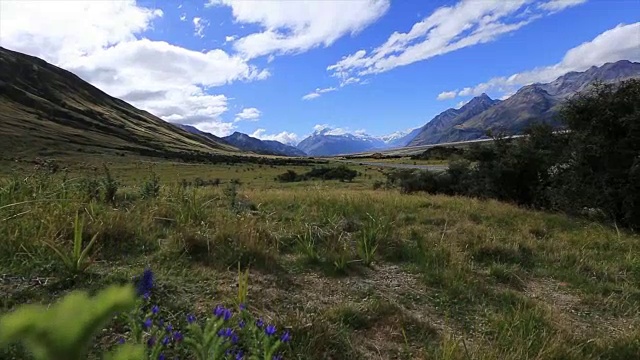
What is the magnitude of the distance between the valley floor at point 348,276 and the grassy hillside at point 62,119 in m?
91.5

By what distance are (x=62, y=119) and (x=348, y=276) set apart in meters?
146

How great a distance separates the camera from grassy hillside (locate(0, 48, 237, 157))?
101 m

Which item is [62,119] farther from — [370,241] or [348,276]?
[348,276]

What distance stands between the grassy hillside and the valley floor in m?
91.5

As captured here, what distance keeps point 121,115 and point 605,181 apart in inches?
6884

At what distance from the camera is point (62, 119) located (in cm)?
12900

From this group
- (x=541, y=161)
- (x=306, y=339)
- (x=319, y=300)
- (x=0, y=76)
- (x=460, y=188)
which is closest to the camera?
(x=306, y=339)

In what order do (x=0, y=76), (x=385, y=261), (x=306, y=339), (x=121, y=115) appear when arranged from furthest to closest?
1. (x=121, y=115)
2. (x=0, y=76)
3. (x=385, y=261)
4. (x=306, y=339)

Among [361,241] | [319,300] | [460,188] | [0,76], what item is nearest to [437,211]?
[361,241]

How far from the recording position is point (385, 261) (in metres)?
5.80

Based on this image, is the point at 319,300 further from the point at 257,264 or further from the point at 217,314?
the point at 217,314

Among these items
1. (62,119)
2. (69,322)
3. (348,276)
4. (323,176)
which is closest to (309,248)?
(348,276)

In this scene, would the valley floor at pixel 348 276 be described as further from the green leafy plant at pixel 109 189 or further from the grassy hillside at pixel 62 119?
the grassy hillside at pixel 62 119

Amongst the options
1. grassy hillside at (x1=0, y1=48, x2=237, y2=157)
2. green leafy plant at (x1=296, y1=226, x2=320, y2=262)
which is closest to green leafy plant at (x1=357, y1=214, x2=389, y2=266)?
green leafy plant at (x1=296, y1=226, x2=320, y2=262)
